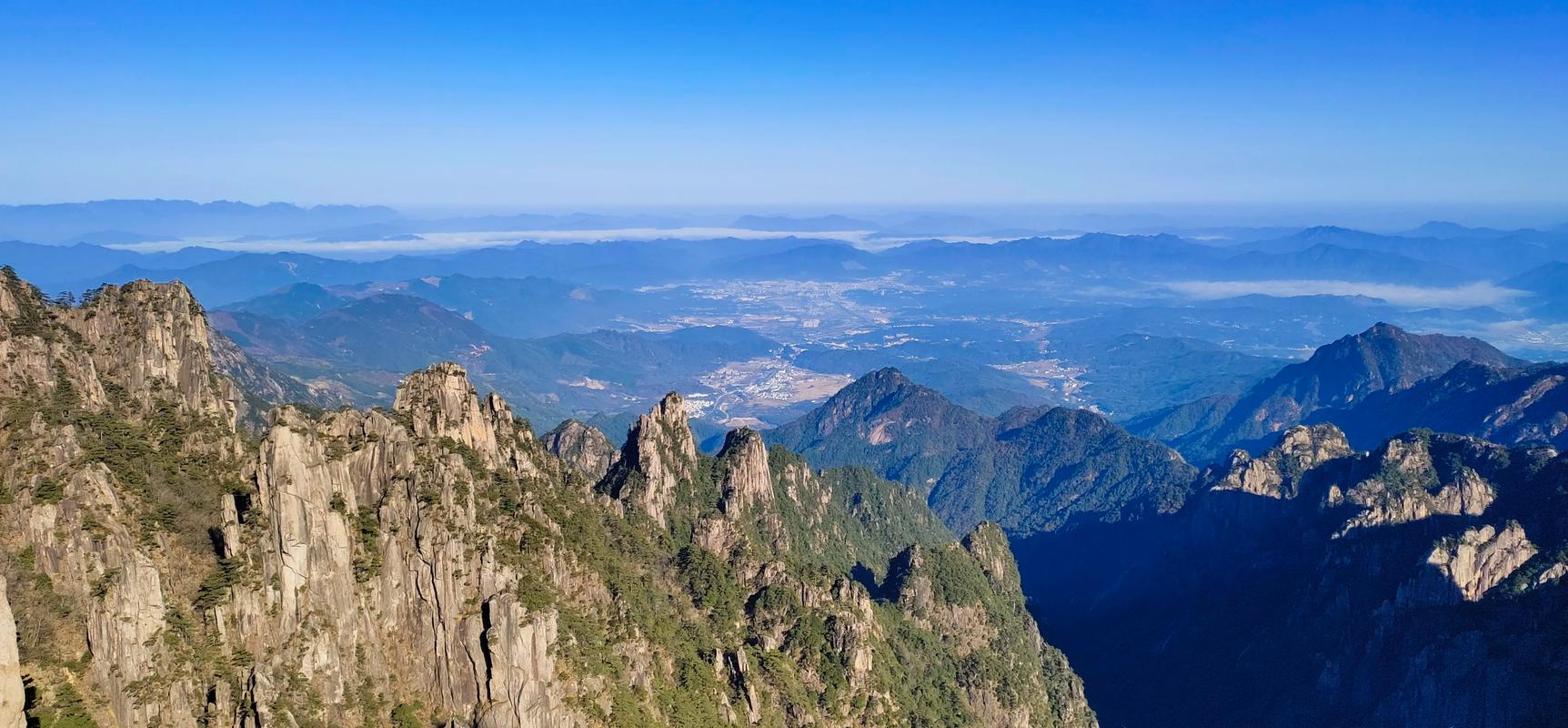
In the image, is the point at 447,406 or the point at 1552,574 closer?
the point at 447,406

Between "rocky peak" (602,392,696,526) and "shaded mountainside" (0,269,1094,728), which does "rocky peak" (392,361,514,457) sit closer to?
"shaded mountainside" (0,269,1094,728)

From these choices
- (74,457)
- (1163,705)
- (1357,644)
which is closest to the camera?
(74,457)

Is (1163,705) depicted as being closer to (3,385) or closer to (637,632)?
(637,632)

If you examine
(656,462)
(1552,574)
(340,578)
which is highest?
(340,578)

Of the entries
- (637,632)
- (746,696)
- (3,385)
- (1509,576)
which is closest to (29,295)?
(3,385)

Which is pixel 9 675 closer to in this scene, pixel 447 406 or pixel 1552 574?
pixel 447 406

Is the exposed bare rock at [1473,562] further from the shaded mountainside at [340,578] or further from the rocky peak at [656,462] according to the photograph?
the rocky peak at [656,462]

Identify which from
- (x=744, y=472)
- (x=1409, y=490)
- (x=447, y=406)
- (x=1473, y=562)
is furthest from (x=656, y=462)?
(x=1409, y=490)
